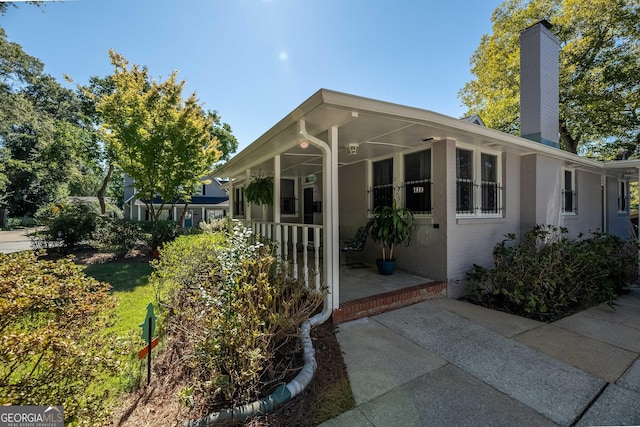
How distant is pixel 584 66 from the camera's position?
1155 cm

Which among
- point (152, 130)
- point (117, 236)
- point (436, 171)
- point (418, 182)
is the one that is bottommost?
point (117, 236)

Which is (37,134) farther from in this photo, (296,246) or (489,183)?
(489,183)

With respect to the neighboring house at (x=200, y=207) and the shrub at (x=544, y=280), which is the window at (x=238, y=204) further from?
the neighboring house at (x=200, y=207)

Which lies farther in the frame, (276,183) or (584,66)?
(584,66)

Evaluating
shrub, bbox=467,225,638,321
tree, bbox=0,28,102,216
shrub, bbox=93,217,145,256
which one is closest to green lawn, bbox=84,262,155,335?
shrub, bbox=93,217,145,256

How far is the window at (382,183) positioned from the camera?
6138 millimetres

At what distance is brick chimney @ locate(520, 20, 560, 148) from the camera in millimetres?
6527

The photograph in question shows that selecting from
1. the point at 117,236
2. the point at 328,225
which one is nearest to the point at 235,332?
the point at 328,225

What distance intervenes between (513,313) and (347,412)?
349 cm

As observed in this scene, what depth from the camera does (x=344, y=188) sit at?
24.2ft

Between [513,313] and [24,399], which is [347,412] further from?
[513,313]

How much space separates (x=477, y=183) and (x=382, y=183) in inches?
75.3

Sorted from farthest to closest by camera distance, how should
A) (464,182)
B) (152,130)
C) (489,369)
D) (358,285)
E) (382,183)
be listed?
(152,130) → (382,183) → (464,182) → (358,285) → (489,369)

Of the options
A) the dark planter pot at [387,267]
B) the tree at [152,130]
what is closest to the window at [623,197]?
the dark planter pot at [387,267]
